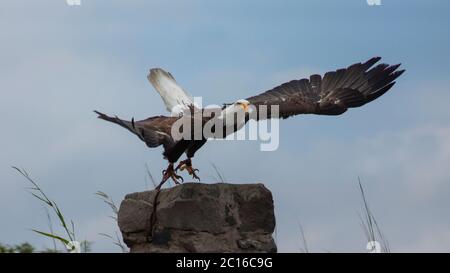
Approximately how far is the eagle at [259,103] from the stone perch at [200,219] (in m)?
0.53

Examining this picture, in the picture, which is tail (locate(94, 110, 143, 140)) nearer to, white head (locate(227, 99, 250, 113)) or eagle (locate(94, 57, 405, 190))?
eagle (locate(94, 57, 405, 190))

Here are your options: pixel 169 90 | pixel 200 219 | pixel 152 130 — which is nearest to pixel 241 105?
pixel 152 130

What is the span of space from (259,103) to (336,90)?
143cm

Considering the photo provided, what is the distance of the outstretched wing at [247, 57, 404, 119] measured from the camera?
8008 millimetres

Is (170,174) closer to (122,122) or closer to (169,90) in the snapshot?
(122,122)

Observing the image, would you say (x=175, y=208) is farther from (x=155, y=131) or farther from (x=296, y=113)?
(x=296, y=113)

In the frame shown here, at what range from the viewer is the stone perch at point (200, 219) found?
5336 millimetres

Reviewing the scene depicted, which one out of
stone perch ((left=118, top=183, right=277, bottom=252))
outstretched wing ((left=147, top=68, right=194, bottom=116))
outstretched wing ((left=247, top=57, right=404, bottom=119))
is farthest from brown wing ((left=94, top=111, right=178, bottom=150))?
outstretched wing ((left=247, top=57, right=404, bottom=119))

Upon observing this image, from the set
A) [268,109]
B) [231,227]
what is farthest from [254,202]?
[268,109]

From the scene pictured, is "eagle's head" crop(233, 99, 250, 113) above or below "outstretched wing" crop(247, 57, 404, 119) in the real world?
below

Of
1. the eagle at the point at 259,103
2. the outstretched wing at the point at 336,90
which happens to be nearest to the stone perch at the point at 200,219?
the eagle at the point at 259,103

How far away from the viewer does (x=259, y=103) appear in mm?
7297

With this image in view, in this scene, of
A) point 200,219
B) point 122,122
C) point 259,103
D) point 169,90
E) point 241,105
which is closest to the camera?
point 200,219
